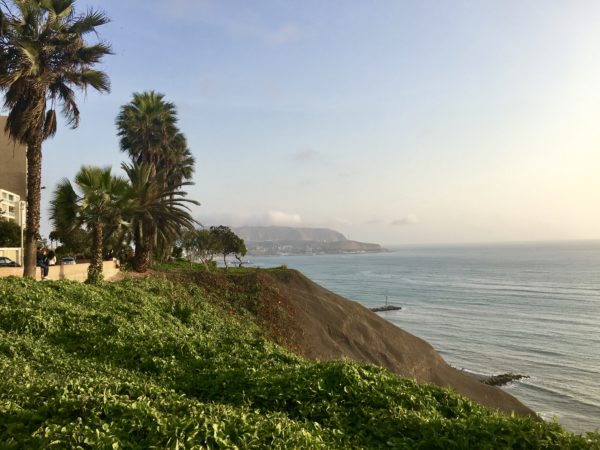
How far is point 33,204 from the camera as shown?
61.5ft

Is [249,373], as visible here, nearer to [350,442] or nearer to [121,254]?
[350,442]

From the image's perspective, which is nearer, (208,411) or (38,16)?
(208,411)

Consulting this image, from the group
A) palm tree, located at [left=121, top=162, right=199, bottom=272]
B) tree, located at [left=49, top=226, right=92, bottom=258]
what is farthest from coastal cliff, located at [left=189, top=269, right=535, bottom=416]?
tree, located at [left=49, top=226, right=92, bottom=258]

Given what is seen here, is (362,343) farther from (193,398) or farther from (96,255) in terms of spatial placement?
(193,398)

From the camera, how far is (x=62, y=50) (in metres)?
18.7

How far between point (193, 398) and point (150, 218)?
20718 millimetres

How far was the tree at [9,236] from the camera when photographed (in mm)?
40656

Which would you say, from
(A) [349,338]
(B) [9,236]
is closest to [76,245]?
(B) [9,236]

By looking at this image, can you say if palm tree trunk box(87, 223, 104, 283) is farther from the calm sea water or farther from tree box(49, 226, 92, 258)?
the calm sea water

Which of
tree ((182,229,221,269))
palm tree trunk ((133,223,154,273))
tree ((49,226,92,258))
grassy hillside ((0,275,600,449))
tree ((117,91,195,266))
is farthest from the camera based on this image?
tree ((182,229,221,269))

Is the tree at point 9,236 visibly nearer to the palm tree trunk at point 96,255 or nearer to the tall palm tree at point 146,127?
the tall palm tree at point 146,127

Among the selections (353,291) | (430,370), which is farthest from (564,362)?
(353,291)

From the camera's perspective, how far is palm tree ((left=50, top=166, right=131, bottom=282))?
68.1ft

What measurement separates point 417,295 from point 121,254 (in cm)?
6010
